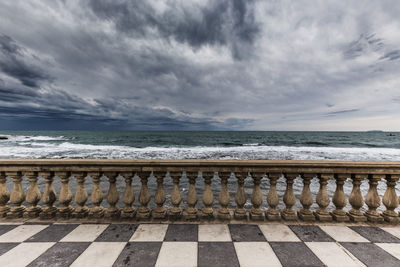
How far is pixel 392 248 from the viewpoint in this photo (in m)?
1.87

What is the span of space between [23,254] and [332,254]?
3.15m

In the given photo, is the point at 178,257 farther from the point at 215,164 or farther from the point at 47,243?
the point at 47,243

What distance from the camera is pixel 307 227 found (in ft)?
7.48

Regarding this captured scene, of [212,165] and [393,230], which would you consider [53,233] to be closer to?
[212,165]

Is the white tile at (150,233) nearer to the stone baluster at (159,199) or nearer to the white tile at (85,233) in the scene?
the stone baluster at (159,199)

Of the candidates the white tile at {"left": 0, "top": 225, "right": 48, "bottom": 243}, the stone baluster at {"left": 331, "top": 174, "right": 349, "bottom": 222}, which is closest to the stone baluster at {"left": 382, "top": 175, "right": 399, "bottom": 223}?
the stone baluster at {"left": 331, "top": 174, "right": 349, "bottom": 222}

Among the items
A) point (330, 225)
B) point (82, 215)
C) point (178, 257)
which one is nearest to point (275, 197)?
point (330, 225)

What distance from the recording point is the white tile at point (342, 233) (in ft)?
6.65

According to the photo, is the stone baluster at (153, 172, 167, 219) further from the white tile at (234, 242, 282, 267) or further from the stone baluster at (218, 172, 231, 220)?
the white tile at (234, 242, 282, 267)

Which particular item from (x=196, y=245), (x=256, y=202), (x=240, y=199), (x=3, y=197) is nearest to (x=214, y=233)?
(x=196, y=245)

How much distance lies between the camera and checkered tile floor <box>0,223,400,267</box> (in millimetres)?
1679

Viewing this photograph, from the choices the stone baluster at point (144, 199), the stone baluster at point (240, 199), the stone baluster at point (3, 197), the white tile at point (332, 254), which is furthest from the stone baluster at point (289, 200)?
the stone baluster at point (3, 197)

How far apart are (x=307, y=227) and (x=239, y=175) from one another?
109 centimetres

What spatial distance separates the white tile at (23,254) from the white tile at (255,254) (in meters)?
2.04
